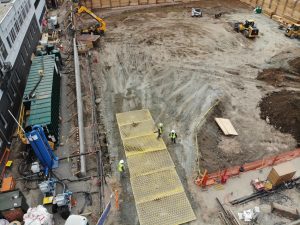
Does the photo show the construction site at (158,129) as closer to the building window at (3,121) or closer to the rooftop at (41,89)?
the rooftop at (41,89)

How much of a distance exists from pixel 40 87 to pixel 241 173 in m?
17.3

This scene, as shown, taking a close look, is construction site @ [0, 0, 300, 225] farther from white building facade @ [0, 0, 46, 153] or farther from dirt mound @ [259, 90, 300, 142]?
white building facade @ [0, 0, 46, 153]

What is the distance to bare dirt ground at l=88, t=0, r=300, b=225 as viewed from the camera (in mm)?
20188

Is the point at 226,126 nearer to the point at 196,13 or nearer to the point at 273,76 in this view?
the point at 273,76

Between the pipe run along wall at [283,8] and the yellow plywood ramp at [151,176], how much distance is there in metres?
28.0

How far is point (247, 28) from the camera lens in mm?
34844

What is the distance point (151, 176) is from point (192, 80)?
12.5 meters

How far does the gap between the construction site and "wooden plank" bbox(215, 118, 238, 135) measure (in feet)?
0.28

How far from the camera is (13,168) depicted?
1917 centimetres

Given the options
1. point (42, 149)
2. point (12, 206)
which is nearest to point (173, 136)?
point (42, 149)

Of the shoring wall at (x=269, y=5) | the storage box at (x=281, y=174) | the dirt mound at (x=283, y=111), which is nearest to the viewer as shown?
the storage box at (x=281, y=174)

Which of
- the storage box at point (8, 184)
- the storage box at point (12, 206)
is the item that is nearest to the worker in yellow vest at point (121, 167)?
the storage box at point (12, 206)

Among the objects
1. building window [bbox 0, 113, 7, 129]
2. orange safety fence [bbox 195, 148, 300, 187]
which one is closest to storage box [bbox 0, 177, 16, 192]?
building window [bbox 0, 113, 7, 129]

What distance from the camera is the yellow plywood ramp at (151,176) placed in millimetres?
16266
